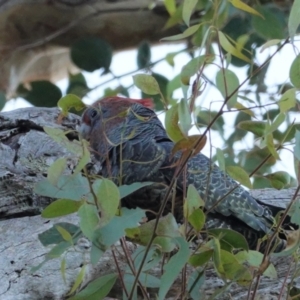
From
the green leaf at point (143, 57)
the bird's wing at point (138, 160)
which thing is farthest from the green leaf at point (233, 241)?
the green leaf at point (143, 57)

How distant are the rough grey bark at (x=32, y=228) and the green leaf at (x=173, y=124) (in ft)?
1.05

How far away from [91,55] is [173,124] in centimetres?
246

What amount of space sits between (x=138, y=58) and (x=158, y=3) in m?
0.76

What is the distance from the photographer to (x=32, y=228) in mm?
1854

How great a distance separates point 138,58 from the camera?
355cm

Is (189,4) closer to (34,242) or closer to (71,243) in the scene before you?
A: (71,243)

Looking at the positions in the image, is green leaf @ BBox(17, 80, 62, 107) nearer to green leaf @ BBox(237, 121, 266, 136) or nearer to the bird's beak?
the bird's beak

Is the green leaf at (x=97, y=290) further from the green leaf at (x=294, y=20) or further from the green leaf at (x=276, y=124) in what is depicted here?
the green leaf at (x=294, y=20)

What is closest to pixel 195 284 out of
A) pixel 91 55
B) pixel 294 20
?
pixel 294 20

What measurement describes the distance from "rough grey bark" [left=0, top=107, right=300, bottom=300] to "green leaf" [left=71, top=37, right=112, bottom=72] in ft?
3.65

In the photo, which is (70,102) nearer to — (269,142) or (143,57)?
(269,142)

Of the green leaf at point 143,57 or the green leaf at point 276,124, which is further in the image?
the green leaf at point 143,57

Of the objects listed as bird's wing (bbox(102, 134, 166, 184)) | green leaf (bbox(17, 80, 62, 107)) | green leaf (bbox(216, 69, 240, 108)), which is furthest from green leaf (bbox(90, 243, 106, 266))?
green leaf (bbox(17, 80, 62, 107))

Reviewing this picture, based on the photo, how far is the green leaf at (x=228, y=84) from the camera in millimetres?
1266
